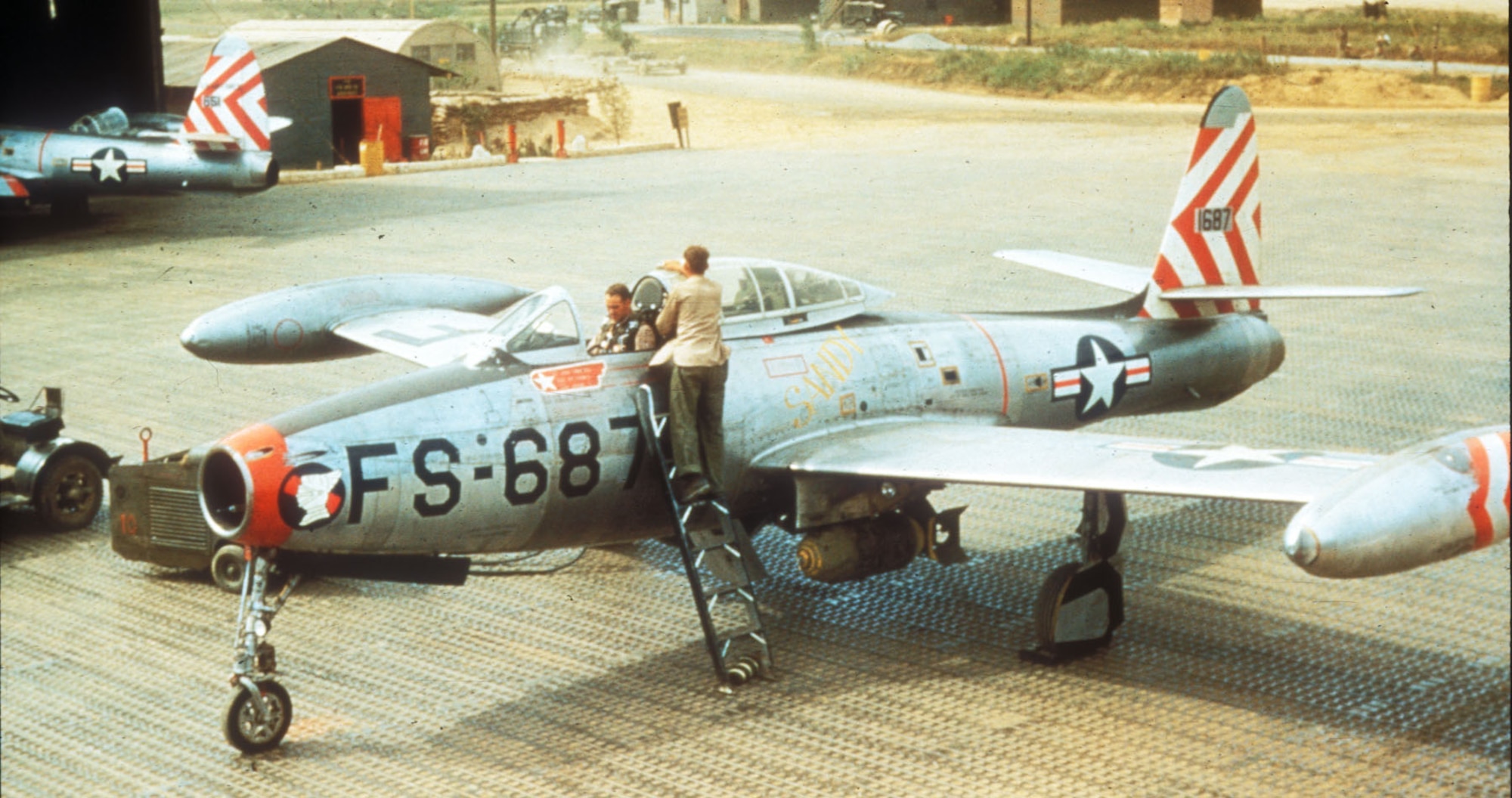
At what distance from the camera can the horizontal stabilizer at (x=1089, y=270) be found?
12406 mm

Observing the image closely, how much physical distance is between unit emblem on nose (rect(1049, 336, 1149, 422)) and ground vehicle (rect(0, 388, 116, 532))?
7.48m

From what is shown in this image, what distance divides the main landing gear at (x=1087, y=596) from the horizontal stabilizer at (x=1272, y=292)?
226 cm

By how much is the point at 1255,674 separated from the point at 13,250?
18812mm

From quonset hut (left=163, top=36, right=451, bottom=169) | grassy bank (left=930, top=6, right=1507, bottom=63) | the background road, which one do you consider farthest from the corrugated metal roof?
grassy bank (left=930, top=6, right=1507, bottom=63)

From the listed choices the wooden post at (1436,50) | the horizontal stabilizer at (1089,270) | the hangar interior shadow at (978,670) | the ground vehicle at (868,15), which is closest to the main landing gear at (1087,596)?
the hangar interior shadow at (978,670)

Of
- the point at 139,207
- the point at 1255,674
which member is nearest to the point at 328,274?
the point at 139,207

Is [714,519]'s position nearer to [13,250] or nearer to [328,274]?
[328,274]

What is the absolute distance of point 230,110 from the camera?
24.1 metres

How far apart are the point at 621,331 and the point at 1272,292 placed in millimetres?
5013

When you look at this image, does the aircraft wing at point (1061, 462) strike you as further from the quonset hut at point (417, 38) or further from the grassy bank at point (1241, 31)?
the quonset hut at point (417, 38)

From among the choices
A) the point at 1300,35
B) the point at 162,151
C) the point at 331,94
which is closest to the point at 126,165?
the point at 162,151

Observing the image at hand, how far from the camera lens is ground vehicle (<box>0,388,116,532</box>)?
11367 mm

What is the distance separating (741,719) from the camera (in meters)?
8.34

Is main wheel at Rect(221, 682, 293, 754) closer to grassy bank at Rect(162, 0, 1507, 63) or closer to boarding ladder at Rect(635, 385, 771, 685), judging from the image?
boarding ladder at Rect(635, 385, 771, 685)
